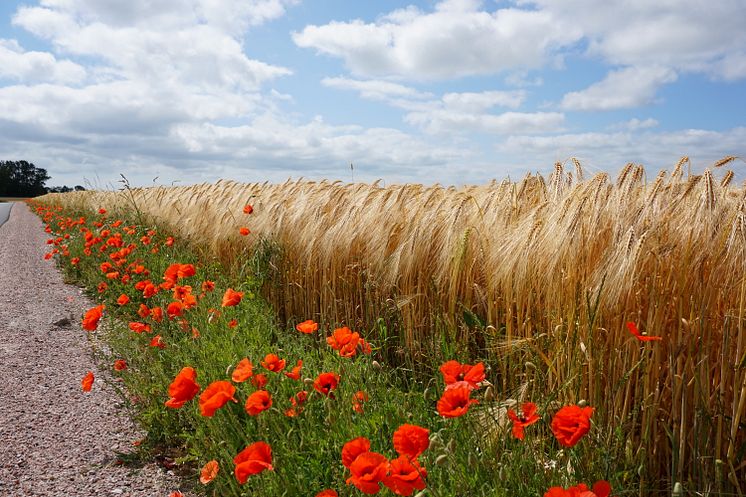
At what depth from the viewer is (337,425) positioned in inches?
70.7

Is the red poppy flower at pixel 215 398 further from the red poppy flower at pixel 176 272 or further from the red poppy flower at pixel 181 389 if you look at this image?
the red poppy flower at pixel 176 272

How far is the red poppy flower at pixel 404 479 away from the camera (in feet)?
3.36

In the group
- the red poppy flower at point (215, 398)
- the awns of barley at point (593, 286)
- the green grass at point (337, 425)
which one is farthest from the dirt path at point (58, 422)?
the awns of barley at point (593, 286)

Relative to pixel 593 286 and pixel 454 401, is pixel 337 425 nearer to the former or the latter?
pixel 454 401

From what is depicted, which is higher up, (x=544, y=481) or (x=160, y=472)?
(x=544, y=481)

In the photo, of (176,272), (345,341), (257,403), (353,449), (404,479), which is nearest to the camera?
(404,479)

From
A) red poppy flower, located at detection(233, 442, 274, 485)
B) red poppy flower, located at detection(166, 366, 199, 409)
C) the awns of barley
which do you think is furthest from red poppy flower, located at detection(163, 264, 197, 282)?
red poppy flower, located at detection(233, 442, 274, 485)

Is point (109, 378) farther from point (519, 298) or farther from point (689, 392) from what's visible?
point (689, 392)

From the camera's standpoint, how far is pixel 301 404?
1.77 metres

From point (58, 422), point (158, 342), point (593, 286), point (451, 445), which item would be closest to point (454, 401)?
point (451, 445)

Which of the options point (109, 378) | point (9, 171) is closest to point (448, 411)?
point (109, 378)

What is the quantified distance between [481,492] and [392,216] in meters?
1.66

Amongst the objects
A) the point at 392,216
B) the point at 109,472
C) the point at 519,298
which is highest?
the point at 392,216

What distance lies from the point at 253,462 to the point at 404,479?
1.16ft
